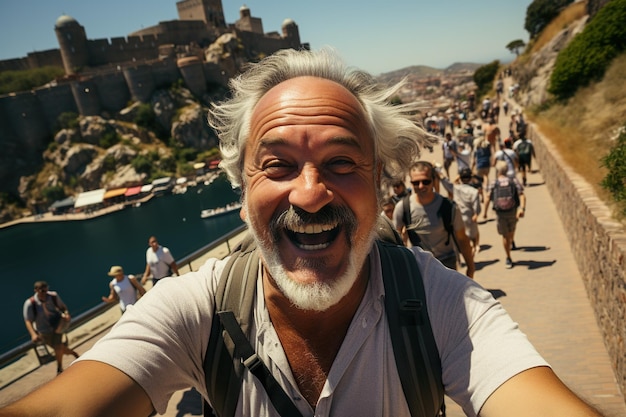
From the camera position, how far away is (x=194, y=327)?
1.26 metres

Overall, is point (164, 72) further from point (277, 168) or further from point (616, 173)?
point (277, 168)

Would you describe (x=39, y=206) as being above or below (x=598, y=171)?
below

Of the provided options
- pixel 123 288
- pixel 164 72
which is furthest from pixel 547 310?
pixel 164 72

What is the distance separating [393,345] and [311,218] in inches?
18.2

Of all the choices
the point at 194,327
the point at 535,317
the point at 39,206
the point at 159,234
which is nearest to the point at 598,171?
the point at 535,317

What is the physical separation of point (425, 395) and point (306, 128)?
0.92 meters

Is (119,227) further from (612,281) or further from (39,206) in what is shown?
(612,281)

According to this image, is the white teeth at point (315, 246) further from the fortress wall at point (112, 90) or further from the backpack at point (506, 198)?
the fortress wall at point (112, 90)

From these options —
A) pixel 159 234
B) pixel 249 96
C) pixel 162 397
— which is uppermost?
pixel 249 96

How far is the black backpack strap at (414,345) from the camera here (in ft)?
3.75

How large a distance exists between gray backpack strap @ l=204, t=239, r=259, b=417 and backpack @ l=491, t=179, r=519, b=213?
5032 mm

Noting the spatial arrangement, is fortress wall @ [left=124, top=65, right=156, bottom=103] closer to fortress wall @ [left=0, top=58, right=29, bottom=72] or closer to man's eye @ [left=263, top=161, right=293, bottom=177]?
fortress wall @ [left=0, top=58, right=29, bottom=72]

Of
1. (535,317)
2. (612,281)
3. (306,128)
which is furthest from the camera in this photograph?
(535,317)

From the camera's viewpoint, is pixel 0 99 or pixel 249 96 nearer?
pixel 249 96
